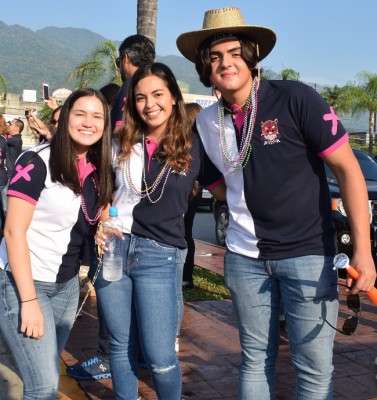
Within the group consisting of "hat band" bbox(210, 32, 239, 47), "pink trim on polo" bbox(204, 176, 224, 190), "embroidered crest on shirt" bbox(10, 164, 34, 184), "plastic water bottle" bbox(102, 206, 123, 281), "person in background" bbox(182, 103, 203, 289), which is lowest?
"person in background" bbox(182, 103, 203, 289)

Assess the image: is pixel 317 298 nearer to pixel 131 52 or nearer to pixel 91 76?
pixel 131 52

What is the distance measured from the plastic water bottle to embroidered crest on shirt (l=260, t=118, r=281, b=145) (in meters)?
0.88

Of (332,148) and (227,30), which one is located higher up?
(227,30)

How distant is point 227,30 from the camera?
9.04 ft

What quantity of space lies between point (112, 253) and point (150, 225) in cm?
25

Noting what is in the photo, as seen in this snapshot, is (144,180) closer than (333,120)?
No

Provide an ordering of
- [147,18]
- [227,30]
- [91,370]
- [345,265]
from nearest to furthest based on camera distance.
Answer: [345,265] < [227,30] < [91,370] < [147,18]

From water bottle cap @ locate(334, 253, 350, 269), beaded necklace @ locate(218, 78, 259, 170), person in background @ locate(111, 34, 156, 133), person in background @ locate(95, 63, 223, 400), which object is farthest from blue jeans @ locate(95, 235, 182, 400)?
person in background @ locate(111, 34, 156, 133)

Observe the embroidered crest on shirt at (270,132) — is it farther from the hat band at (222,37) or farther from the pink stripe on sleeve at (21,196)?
the pink stripe on sleeve at (21,196)

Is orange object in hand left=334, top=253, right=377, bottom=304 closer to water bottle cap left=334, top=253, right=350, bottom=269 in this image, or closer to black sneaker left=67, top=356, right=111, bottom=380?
water bottle cap left=334, top=253, right=350, bottom=269

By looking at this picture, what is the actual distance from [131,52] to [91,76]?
22.8 m

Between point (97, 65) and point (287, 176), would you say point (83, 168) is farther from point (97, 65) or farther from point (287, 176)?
point (97, 65)

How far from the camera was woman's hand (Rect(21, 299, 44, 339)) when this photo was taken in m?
2.54

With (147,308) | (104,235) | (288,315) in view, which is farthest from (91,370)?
(288,315)
